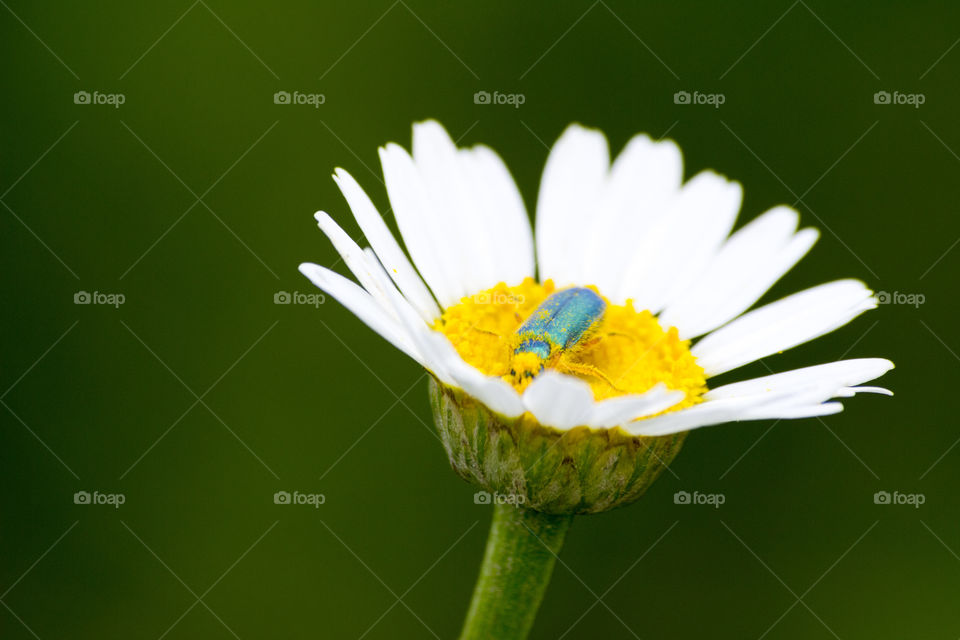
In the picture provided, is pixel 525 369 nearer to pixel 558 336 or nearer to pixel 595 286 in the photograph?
pixel 558 336

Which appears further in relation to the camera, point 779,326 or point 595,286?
point 595,286

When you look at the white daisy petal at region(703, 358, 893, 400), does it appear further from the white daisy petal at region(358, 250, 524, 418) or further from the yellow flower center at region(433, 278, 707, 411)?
the white daisy petal at region(358, 250, 524, 418)

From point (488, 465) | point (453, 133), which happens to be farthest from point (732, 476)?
point (488, 465)

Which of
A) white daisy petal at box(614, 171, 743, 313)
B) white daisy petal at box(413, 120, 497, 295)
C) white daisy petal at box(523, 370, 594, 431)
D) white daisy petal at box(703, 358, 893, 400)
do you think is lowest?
white daisy petal at box(523, 370, 594, 431)

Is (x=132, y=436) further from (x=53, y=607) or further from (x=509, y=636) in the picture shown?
(x=509, y=636)

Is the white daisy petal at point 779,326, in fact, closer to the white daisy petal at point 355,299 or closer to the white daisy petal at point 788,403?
the white daisy petal at point 788,403

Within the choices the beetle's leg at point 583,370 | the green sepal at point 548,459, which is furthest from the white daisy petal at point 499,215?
the green sepal at point 548,459

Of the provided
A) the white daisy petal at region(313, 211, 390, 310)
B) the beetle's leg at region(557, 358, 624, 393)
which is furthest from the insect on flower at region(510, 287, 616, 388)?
the white daisy petal at region(313, 211, 390, 310)

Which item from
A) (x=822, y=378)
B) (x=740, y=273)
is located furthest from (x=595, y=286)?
(x=822, y=378)
